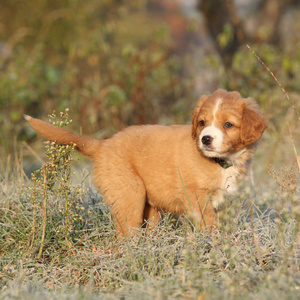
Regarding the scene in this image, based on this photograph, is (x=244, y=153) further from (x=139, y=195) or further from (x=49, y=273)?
(x=49, y=273)

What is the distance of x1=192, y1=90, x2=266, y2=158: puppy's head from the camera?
12.5ft

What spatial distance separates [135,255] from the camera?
11.5 ft

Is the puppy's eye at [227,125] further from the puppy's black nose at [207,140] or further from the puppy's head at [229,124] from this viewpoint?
the puppy's black nose at [207,140]

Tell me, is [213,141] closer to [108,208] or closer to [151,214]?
[151,214]

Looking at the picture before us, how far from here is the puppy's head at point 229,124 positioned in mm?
3805

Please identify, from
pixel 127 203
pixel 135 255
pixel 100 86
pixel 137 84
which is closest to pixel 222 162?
pixel 127 203

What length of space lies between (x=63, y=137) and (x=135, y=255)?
1.19 m

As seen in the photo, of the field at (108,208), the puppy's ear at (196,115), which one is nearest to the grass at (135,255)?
the field at (108,208)

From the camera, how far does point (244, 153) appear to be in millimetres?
4066

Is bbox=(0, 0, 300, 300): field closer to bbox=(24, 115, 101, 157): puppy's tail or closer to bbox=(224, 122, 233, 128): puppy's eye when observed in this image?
bbox=(24, 115, 101, 157): puppy's tail

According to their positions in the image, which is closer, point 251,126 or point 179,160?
point 251,126

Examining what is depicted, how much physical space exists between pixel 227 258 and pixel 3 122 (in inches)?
237

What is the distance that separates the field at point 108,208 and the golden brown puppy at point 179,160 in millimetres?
178

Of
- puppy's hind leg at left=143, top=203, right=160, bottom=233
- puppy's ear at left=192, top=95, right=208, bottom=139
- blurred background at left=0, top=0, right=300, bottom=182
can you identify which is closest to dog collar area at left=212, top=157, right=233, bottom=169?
puppy's ear at left=192, top=95, right=208, bottom=139
